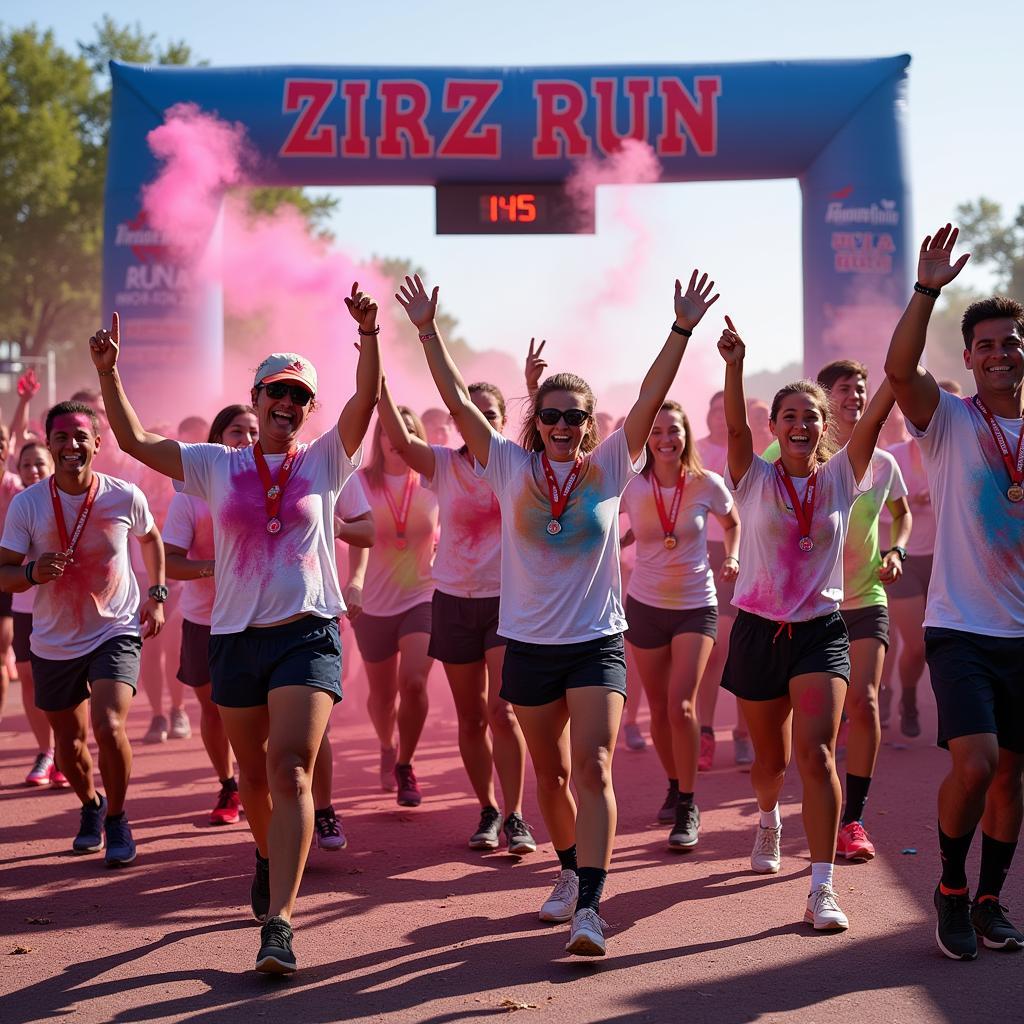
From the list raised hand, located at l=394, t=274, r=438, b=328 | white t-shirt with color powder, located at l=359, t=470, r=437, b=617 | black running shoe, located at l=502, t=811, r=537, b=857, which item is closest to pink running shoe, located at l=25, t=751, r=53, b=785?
white t-shirt with color powder, located at l=359, t=470, r=437, b=617

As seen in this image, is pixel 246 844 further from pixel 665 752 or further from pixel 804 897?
pixel 804 897

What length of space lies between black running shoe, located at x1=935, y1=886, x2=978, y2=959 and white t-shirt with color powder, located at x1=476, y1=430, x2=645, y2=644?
1.61 metres

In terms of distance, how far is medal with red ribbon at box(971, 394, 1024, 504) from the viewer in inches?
193

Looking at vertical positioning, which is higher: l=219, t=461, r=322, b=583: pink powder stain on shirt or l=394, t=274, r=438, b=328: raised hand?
l=394, t=274, r=438, b=328: raised hand

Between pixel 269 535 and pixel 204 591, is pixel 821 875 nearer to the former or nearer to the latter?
pixel 269 535

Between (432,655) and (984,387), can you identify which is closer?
(984,387)

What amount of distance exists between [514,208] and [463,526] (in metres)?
6.96

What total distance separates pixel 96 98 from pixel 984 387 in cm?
4190

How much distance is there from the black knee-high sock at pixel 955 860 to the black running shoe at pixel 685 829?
189cm

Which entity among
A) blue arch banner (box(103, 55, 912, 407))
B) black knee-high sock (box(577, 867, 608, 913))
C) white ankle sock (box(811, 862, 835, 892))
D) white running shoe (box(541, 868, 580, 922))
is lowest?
white running shoe (box(541, 868, 580, 922))

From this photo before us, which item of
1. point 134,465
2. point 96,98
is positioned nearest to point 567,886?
point 134,465

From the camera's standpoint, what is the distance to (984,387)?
507 centimetres

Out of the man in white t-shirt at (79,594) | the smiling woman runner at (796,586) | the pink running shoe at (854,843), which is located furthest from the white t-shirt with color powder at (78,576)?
the pink running shoe at (854,843)

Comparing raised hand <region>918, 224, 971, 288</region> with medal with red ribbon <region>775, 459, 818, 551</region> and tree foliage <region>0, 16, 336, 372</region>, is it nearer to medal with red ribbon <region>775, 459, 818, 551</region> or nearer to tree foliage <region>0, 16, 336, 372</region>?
medal with red ribbon <region>775, 459, 818, 551</region>
